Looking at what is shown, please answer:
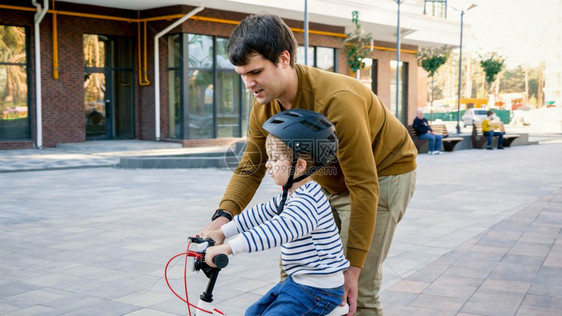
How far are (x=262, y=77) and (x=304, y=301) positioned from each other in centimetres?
85

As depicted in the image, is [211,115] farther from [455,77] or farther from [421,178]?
[455,77]

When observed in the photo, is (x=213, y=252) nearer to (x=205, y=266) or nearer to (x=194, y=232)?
(x=205, y=266)

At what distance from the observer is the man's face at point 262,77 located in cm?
234

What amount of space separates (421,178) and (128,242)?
24.6 ft

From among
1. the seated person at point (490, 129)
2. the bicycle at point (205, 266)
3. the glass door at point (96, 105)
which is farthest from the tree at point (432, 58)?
the bicycle at point (205, 266)

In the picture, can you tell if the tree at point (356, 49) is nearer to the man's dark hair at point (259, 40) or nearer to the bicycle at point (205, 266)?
the man's dark hair at point (259, 40)

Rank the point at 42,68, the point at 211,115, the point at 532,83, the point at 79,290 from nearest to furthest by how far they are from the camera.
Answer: the point at 79,290 → the point at 42,68 → the point at 211,115 → the point at 532,83

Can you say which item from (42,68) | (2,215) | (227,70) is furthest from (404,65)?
(2,215)

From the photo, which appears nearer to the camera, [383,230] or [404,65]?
[383,230]

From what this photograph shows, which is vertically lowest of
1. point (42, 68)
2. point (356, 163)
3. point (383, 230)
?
point (383, 230)

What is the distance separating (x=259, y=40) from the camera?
2.29 m

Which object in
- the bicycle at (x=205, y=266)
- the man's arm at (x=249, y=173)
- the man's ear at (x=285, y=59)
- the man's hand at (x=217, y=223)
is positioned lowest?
the bicycle at (x=205, y=266)

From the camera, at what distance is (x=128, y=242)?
21.1 feet

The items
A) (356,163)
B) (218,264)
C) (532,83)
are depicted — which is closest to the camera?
(218,264)
